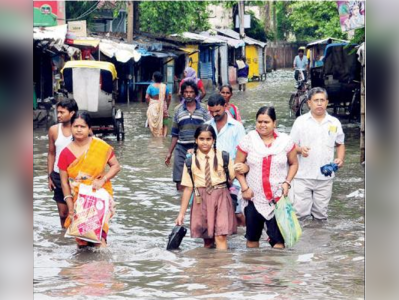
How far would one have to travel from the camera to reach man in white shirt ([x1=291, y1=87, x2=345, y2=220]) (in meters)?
8.50

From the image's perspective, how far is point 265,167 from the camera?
23.7 ft

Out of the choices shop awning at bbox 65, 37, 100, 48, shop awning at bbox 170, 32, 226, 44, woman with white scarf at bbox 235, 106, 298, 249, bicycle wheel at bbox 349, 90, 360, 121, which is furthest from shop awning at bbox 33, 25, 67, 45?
shop awning at bbox 170, 32, 226, 44

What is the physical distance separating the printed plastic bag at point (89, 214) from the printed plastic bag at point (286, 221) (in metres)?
1.53

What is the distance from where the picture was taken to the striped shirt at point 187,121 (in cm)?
990

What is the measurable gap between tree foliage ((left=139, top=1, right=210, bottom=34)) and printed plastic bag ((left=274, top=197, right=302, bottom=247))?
1096 inches

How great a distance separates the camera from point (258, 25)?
54812 millimetres

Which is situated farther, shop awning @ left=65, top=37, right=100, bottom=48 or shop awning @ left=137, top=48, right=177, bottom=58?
shop awning @ left=137, top=48, right=177, bottom=58

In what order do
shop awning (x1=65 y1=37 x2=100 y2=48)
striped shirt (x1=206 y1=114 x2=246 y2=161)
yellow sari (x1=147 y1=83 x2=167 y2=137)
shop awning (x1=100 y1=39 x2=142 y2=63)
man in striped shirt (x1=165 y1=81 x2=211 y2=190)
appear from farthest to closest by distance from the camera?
shop awning (x1=100 y1=39 x2=142 y2=63) < shop awning (x1=65 y1=37 x2=100 y2=48) < yellow sari (x1=147 y1=83 x2=167 y2=137) < man in striped shirt (x1=165 y1=81 x2=211 y2=190) < striped shirt (x1=206 y1=114 x2=246 y2=161)

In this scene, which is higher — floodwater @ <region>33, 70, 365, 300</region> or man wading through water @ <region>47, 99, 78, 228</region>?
man wading through water @ <region>47, 99, 78, 228</region>

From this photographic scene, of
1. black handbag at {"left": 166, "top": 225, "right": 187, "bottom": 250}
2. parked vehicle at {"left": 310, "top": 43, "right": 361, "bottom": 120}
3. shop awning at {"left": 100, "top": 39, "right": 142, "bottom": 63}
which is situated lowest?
black handbag at {"left": 166, "top": 225, "right": 187, "bottom": 250}

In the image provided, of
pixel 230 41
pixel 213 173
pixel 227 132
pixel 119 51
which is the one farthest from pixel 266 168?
pixel 230 41

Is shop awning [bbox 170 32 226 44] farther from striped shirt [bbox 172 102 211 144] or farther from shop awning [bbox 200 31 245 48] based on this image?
striped shirt [bbox 172 102 211 144]

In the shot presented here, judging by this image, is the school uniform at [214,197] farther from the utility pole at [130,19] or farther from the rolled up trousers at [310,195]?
the utility pole at [130,19]
